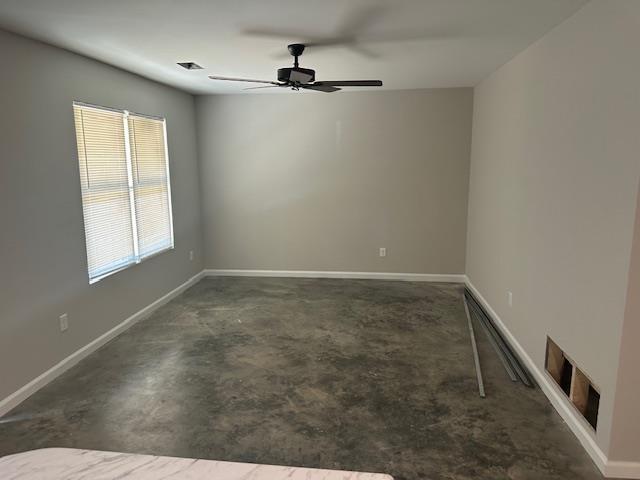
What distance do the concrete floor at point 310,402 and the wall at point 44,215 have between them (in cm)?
32

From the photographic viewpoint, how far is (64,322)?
3.38 meters

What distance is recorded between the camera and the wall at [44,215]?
9.39 feet

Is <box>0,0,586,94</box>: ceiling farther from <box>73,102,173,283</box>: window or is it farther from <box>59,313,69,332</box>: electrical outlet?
<box>59,313,69,332</box>: electrical outlet

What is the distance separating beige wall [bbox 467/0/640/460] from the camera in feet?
6.84

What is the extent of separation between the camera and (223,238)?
608cm

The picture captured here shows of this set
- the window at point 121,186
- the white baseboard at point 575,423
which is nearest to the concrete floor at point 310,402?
the white baseboard at point 575,423

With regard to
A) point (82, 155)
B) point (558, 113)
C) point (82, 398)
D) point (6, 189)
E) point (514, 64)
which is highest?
point (514, 64)

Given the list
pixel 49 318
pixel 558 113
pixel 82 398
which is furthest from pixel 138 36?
pixel 558 113

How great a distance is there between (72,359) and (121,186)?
1618mm

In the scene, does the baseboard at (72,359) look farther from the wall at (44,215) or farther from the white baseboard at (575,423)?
the white baseboard at (575,423)

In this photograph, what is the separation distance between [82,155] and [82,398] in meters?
1.91

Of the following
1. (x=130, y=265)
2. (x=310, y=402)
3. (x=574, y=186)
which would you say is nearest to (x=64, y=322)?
(x=130, y=265)

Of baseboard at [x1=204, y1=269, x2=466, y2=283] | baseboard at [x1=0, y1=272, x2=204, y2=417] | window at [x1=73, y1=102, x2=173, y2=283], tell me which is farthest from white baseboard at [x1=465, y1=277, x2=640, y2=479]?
window at [x1=73, y1=102, x2=173, y2=283]

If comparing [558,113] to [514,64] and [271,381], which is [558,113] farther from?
[271,381]
